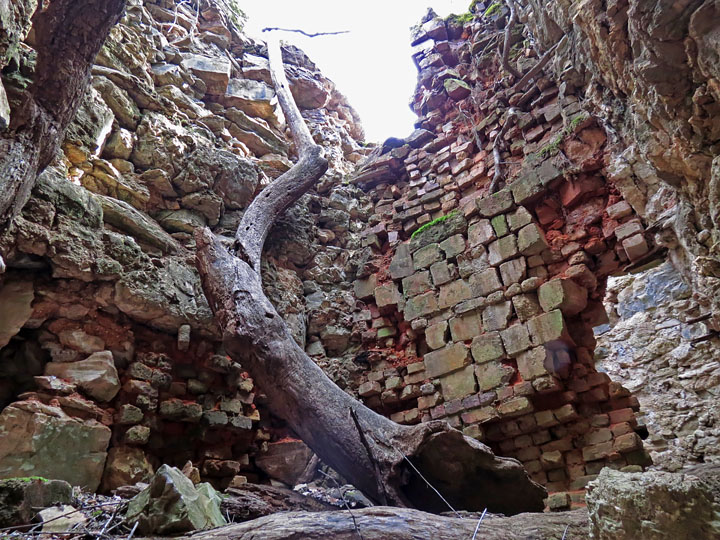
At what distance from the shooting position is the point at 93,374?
12.9 feet

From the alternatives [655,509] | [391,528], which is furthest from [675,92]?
[391,528]

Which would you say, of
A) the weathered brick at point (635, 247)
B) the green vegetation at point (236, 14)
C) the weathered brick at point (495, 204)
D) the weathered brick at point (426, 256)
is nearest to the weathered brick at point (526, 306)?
the weathered brick at point (635, 247)

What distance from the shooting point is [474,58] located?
6973 millimetres

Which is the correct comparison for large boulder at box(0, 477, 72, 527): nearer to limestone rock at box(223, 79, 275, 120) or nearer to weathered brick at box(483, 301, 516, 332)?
weathered brick at box(483, 301, 516, 332)

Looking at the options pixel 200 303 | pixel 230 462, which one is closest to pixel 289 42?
pixel 200 303

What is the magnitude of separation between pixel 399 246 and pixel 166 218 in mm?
2912

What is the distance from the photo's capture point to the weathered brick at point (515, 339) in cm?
454

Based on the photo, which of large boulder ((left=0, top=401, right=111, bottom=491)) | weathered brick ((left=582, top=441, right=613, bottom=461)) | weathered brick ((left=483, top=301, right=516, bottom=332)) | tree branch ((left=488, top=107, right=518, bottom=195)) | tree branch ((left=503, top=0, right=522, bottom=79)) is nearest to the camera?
large boulder ((left=0, top=401, right=111, bottom=491))

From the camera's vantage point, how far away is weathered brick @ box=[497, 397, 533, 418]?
4312 mm

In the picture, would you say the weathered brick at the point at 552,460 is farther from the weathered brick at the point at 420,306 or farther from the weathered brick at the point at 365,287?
the weathered brick at the point at 365,287

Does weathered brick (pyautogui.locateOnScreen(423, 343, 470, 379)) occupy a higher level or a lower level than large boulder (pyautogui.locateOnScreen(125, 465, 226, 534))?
higher

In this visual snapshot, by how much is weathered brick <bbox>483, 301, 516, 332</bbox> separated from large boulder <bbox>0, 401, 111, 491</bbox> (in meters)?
3.72

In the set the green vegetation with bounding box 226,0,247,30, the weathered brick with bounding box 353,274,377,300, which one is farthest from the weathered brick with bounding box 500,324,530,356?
the green vegetation with bounding box 226,0,247,30

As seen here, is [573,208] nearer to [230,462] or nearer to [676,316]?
[676,316]
